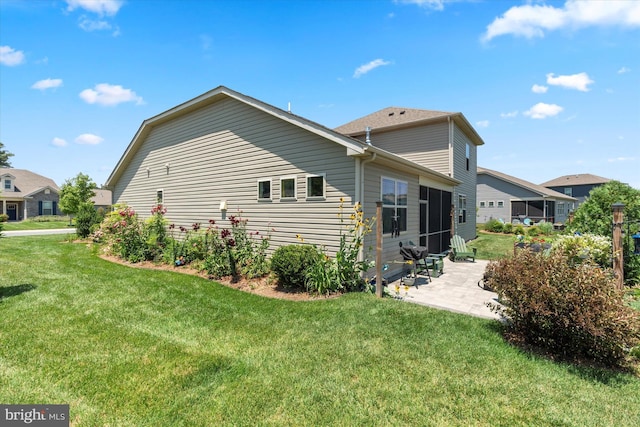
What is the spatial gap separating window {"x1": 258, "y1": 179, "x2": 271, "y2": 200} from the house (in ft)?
0.10

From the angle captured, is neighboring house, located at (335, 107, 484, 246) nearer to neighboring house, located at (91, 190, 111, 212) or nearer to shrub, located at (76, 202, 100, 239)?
shrub, located at (76, 202, 100, 239)

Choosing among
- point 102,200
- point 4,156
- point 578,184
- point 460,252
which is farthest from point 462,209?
point 4,156

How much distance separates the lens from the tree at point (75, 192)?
24.3m

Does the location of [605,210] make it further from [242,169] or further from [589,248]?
[242,169]

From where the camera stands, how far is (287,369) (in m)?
3.29

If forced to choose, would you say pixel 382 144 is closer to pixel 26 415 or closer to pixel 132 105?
pixel 132 105

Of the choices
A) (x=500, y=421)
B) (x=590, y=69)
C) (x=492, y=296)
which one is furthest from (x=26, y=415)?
(x=590, y=69)

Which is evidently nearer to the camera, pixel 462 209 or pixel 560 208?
pixel 462 209

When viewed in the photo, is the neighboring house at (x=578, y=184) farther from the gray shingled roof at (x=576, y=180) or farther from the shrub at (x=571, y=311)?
the shrub at (x=571, y=311)

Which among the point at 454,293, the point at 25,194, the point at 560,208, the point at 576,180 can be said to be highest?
the point at 576,180

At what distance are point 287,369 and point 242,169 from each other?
22.5ft

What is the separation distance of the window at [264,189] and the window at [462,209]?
11.0 metres

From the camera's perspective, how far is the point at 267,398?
279 cm

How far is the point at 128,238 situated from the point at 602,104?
1661 cm
